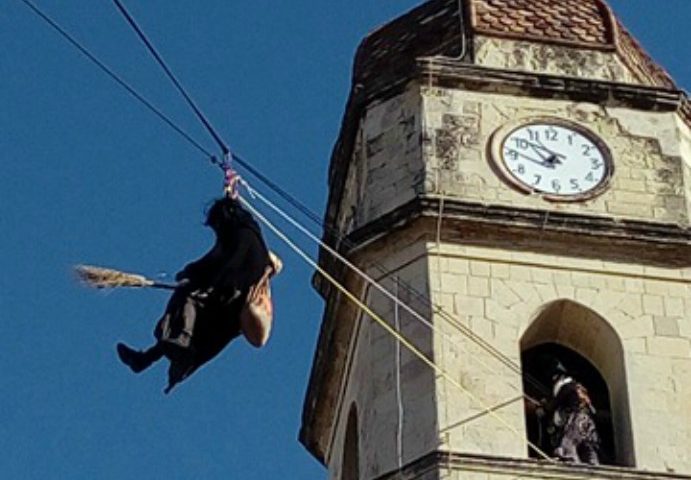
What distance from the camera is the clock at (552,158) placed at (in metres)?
23.5

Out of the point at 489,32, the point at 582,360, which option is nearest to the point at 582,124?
the point at 489,32

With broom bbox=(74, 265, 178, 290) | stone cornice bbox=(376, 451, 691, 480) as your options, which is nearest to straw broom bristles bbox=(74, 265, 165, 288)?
broom bbox=(74, 265, 178, 290)

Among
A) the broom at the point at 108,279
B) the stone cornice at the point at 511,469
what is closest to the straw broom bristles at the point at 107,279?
the broom at the point at 108,279

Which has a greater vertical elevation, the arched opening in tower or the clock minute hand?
the clock minute hand

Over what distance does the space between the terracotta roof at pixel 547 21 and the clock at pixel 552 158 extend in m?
1.01

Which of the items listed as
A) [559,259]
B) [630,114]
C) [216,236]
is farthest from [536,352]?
[216,236]

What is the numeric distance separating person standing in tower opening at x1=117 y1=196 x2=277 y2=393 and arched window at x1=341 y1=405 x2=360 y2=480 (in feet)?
23.1

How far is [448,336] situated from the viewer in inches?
877

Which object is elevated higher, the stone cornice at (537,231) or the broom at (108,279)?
the stone cornice at (537,231)

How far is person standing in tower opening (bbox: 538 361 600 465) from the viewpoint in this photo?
872 inches

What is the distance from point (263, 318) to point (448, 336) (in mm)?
6110

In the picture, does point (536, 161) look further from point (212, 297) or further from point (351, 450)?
point (212, 297)

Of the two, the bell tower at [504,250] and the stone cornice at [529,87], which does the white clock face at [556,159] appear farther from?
the stone cornice at [529,87]

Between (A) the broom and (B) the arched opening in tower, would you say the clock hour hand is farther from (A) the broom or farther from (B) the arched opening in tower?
(A) the broom
